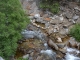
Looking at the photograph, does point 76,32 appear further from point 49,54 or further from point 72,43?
point 49,54

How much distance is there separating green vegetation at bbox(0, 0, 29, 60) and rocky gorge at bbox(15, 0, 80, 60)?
0.77 metres

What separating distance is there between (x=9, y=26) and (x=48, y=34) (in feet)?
9.17

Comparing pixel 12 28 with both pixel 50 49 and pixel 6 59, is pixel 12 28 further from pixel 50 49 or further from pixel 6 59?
pixel 50 49

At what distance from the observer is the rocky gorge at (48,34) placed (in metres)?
9.84

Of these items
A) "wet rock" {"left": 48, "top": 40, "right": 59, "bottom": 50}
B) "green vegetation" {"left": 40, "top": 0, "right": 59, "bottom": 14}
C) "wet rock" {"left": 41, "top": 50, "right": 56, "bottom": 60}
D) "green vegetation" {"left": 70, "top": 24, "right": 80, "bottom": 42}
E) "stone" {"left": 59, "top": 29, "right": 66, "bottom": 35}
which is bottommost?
"wet rock" {"left": 41, "top": 50, "right": 56, "bottom": 60}

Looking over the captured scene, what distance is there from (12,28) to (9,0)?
1146 mm

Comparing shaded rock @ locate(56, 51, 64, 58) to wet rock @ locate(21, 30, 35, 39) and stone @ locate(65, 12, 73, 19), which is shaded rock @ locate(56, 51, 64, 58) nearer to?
wet rock @ locate(21, 30, 35, 39)

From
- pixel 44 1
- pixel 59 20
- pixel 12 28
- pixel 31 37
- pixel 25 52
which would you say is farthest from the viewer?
pixel 44 1

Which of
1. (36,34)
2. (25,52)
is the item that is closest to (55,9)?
(36,34)

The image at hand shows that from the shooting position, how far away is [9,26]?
29.7 ft

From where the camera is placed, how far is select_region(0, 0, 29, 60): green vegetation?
29.2ft

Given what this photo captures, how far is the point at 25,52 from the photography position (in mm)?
9789

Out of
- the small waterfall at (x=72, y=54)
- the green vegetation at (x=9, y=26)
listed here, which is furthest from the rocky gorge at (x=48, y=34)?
the green vegetation at (x=9, y=26)

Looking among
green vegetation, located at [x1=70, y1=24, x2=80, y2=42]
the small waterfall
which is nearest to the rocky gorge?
the small waterfall
